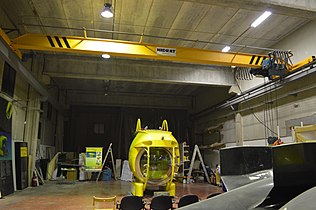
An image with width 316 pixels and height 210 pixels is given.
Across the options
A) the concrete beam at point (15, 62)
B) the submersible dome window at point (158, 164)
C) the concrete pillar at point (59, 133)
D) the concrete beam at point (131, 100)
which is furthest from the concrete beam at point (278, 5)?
the concrete pillar at point (59, 133)

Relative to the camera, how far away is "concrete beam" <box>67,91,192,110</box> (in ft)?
53.0

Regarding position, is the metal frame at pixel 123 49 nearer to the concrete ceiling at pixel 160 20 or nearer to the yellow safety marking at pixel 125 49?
the yellow safety marking at pixel 125 49

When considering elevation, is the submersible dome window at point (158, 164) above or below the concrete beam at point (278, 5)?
below

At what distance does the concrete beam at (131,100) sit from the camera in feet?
53.0

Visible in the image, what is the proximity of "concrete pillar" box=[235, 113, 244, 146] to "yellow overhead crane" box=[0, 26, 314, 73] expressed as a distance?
3.52 meters

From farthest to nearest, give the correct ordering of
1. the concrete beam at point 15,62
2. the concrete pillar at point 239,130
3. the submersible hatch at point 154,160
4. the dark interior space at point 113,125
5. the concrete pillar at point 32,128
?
the dark interior space at point 113,125 → the concrete pillar at point 239,130 → the concrete pillar at point 32,128 → the submersible hatch at point 154,160 → the concrete beam at point 15,62

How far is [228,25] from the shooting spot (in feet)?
24.3

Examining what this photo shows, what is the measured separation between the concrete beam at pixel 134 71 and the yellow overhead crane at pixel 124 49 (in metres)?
2.87

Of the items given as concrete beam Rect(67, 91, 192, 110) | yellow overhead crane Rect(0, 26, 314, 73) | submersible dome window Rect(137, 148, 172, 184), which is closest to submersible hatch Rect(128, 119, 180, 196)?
submersible dome window Rect(137, 148, 172, 184)

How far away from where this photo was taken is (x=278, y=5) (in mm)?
4816

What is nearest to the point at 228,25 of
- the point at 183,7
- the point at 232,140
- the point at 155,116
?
the point at 183,7

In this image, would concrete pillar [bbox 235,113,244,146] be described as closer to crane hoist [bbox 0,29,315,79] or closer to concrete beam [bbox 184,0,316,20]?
crane hoist [bbox 0,29,315,79]

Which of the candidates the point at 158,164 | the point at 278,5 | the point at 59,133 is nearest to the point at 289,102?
the point at 278,5

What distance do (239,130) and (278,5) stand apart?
6631mm
